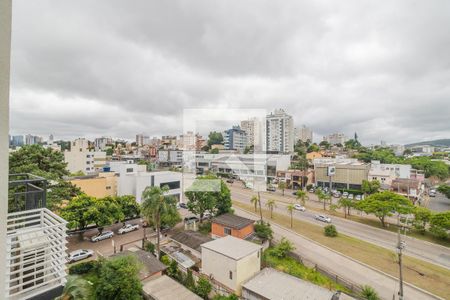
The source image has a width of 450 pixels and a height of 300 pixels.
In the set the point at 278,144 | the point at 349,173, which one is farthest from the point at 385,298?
the point at 278,144

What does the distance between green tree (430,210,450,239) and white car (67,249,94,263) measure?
29058mm

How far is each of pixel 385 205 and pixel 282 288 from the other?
17.2m

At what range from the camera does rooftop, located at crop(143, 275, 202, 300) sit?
437 inches

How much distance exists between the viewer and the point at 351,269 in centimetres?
1492

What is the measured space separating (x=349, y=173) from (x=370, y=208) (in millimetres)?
18411

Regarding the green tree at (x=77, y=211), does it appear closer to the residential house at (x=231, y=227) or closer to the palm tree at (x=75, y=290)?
the residential house at (x=231, y=227)

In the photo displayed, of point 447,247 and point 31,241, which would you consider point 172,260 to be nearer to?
point 31,241

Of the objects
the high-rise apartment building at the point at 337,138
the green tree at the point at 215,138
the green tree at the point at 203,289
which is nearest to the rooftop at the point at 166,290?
the green tree at the point at 203,289

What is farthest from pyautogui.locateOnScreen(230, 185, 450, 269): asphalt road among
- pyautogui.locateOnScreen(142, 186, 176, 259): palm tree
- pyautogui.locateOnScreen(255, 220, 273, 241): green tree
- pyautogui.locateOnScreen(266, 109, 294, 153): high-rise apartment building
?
pyautogui.locateOnScreen(266, 109, 294, 153): high-rise apartment building

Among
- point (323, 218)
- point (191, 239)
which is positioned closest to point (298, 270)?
point (191, 239)

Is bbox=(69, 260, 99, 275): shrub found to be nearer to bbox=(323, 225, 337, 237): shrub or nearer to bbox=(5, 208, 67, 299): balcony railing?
bbox=(5, 208, 67, 299): balcony railing

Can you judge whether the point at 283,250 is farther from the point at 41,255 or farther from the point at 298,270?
the point at 41,255

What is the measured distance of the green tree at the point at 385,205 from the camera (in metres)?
21.9

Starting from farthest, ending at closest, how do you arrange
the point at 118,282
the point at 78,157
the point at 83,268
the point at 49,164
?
1. the point at 78,157
2. the point at 49,164
3. the point at 83,268
4. the point at 118,282
